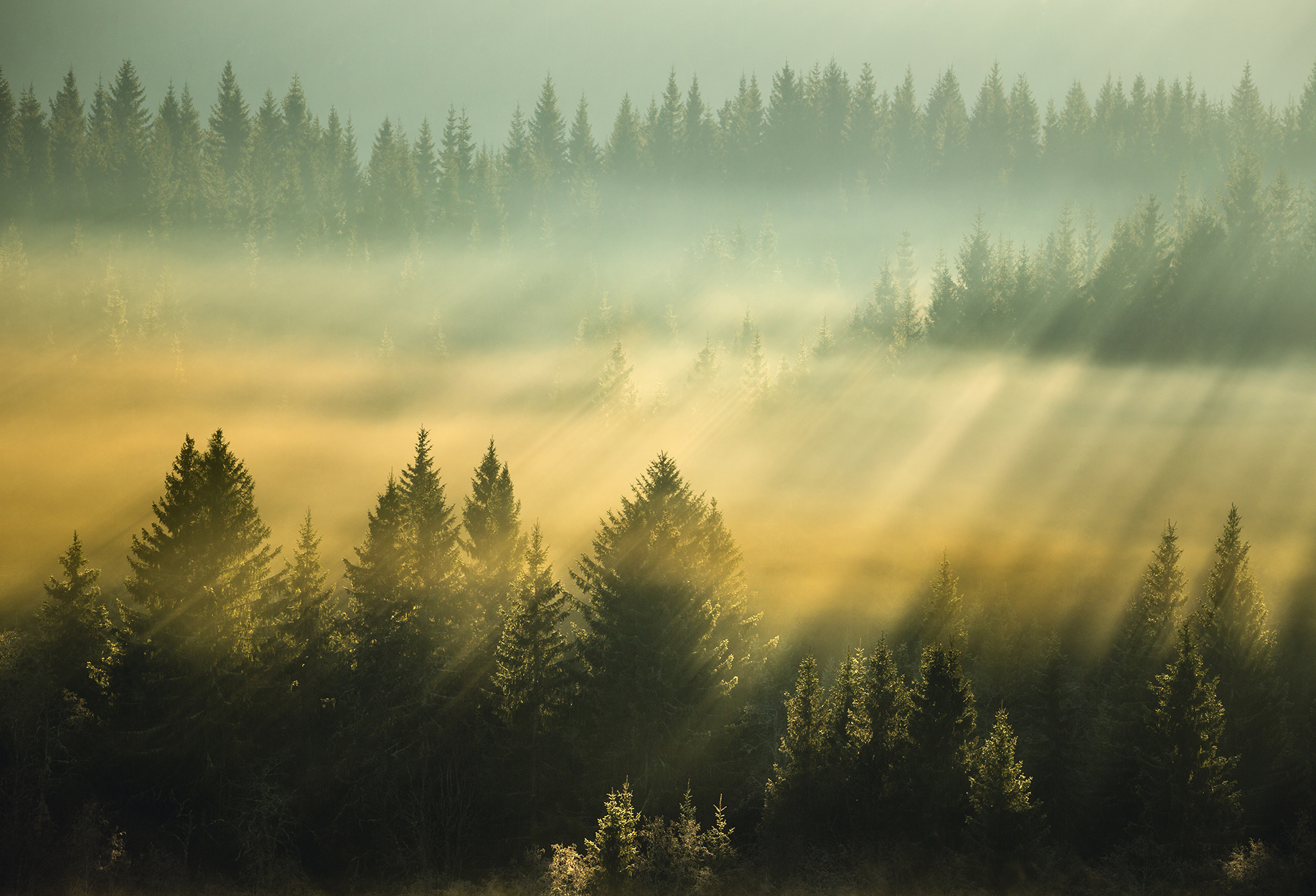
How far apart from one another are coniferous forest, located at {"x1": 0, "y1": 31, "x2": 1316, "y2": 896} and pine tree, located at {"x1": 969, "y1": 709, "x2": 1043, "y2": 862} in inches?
8.5

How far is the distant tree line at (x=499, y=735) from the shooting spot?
3766 centimetres

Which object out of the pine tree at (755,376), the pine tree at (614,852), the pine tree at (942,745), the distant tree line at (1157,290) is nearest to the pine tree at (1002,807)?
the pine tree at (942,745)

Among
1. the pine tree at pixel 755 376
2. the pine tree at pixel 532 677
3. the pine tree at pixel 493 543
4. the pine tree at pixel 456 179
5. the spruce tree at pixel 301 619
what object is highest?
the pine tree at pixel 456 179

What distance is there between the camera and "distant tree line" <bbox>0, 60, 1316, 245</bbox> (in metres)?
119

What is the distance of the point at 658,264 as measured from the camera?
12744 centimetres

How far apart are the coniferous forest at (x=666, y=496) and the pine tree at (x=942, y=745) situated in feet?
0.71

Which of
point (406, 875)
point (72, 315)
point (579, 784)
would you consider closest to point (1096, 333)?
point (579, 784)

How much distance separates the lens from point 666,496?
45500mm

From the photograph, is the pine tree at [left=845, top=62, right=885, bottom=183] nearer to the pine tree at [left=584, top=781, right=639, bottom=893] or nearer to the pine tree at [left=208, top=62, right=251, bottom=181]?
the pine tree at [left=208, top=62, right=251, bottom=181]

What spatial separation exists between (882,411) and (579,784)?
67590 mm

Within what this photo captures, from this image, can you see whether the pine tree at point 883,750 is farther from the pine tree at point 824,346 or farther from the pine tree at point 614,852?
the pine tree at point 824,346

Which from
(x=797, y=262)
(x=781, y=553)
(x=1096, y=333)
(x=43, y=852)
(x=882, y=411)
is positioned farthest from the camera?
(x=797, y=262)

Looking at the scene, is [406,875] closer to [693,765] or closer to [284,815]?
[284,815]

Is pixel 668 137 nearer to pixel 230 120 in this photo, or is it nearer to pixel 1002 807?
pixel 230 120
